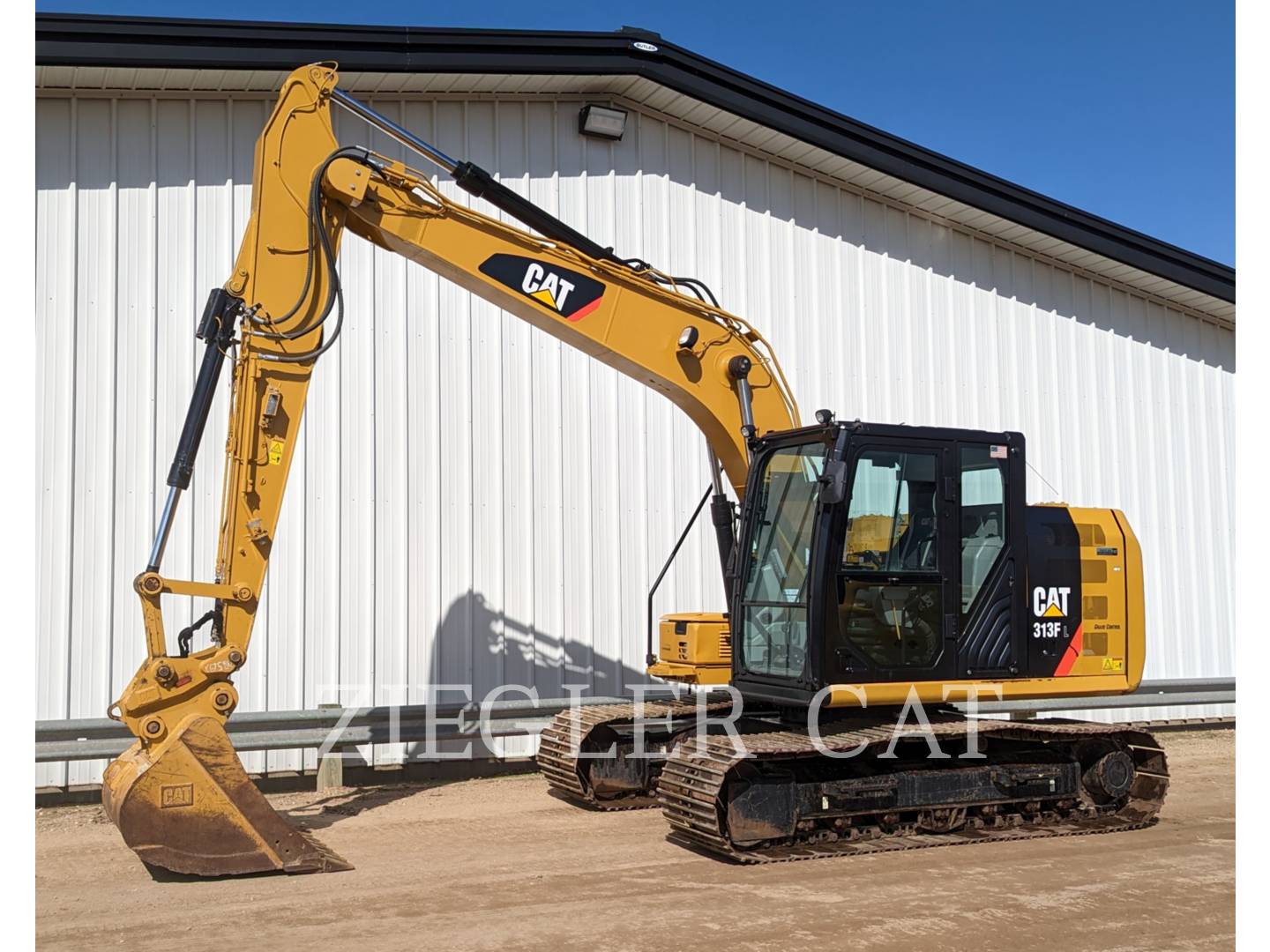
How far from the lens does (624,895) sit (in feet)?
24.3

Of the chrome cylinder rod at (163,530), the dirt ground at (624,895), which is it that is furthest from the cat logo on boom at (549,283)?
the dirt ground at (624,895)

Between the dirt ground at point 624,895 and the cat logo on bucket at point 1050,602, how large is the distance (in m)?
1.59

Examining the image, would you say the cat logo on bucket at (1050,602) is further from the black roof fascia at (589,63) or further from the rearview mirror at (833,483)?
the black roof fascia at (589,63)

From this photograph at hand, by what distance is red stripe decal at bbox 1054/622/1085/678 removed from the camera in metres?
9.41

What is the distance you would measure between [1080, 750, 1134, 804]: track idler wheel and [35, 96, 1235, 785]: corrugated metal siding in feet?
15.7

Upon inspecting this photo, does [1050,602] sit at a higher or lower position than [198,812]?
higher

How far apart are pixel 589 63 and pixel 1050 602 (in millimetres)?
7045

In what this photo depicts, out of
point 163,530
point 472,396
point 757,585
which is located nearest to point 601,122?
point 472,396

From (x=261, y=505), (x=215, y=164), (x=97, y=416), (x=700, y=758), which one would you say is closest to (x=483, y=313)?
(x=215, y=164)

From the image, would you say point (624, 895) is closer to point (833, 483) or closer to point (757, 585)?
point (757, 585)

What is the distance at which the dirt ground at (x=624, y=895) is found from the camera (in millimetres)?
6539

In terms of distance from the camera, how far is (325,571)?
11977 mm

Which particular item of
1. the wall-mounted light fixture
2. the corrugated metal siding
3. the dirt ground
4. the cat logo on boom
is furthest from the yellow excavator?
the wall-mounted light fixture

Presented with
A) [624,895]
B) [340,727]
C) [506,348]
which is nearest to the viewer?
[624,895]
